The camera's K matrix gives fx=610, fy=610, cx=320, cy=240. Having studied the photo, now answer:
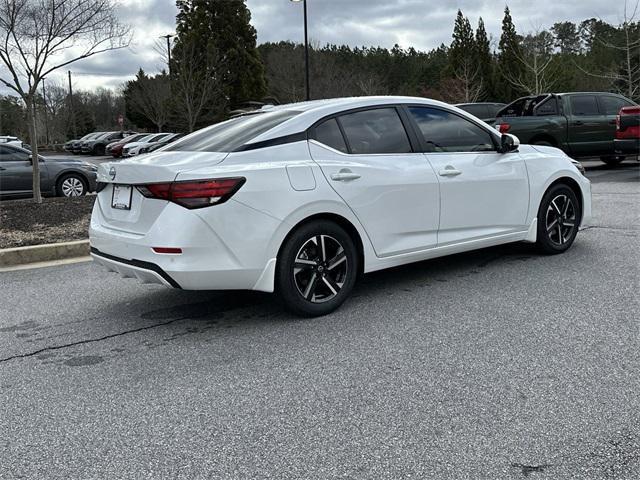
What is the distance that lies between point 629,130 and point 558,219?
7463mm

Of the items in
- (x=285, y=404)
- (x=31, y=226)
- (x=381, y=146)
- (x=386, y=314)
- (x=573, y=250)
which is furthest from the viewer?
(x=31, y=226)

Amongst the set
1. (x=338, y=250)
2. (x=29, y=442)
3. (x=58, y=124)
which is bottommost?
(x=29, y=442)

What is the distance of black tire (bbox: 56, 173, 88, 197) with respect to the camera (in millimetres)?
13047

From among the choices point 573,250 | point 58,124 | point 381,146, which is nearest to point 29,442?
point 381,146

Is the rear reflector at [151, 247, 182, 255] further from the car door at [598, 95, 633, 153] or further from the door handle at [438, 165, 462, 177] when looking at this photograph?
the car door at [598, 95, 633, 153]

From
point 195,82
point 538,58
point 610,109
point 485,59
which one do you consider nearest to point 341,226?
point 610,109

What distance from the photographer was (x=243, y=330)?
4.26m

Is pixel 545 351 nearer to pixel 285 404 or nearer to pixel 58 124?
pixel 285 404

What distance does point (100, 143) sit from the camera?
40.7 m

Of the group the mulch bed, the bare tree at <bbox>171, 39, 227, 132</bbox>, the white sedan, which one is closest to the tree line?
the bare tree at <bbox>171, 39, 227, 132</bbox>

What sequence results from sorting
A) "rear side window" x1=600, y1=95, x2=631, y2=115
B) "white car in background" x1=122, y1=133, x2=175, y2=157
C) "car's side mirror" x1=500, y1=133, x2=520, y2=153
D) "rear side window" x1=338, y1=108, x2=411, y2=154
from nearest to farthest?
"rear side window" x1=338, y1=108, x2=411, y2=154 < "car's side mirror" x1=500, y1=133, x2=520, y2=153 < "rear side window" x1=600, y1=95, x2=631, y2=115 < "white car in background" x1=122, y1=133, x2=175, y2=157

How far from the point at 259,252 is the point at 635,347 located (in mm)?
2404

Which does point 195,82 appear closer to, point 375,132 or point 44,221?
point 44,221

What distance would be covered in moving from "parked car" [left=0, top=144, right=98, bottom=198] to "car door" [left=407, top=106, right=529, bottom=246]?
10.1m
